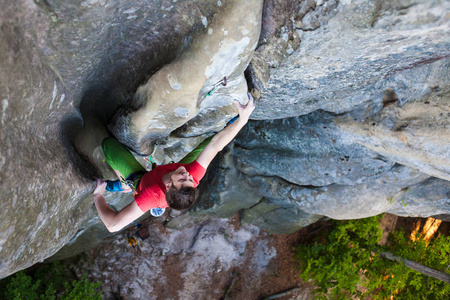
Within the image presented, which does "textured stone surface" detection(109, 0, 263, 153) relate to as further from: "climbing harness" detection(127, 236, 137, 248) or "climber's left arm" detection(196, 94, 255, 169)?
"climbing harness" detection(127, 236, 137, 248)

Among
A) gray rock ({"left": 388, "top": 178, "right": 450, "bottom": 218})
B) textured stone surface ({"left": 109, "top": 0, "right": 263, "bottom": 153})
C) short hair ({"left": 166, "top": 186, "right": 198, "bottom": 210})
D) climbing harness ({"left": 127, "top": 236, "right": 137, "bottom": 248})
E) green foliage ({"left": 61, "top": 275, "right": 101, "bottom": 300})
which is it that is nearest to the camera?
textured stone surface ({"left": 109, "top": 0, "right": 263, "bottom": 153})

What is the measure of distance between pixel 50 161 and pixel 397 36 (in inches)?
118

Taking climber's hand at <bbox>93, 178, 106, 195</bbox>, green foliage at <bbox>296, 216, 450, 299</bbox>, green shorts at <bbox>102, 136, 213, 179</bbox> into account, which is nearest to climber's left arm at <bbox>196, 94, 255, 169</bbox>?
green shorts at <bbox>102, 136, 213, 179</bbox>

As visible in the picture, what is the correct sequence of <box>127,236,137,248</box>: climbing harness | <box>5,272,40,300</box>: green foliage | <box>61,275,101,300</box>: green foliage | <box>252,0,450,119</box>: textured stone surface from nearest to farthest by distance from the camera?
<box>252,0,450,119</box>: textured stone surface
<box>5,272,40,300</box>: green foliage
<box>61,275,101,300</box>: green foliage
<box>127,236,137,248</box>: climbing harness

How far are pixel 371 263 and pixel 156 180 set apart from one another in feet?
19.8

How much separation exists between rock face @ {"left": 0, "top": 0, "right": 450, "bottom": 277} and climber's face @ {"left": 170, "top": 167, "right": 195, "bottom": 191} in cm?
52

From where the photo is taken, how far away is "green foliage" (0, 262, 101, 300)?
17.6 feet

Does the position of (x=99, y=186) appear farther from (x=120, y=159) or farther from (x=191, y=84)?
(x=191, y=84)

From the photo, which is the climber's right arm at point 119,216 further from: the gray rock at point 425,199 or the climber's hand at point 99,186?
the gray rock at point 425,199

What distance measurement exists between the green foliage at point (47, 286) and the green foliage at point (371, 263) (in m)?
4.62

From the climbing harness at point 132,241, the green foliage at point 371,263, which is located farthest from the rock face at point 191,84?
the climbing harness at point 132,241

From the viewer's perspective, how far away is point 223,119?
361 centimetres

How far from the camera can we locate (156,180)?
2.95 metres

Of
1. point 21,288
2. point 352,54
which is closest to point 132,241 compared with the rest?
point 21,288
